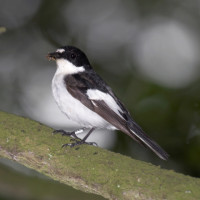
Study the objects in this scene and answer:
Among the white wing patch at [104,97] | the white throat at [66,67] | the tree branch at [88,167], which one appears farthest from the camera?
the white throat at [66,67]

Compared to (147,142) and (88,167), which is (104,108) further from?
(88,167)

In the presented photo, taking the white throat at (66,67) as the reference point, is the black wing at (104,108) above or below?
below

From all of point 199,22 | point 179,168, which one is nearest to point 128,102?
point 179,168

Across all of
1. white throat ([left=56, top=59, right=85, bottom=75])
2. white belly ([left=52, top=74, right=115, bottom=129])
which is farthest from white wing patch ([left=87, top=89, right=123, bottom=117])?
white throat ([left=56, top=59, right=85, bottom=75])

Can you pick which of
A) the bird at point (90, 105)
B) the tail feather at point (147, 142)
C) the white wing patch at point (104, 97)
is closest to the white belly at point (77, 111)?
the bird at point (90, 105)

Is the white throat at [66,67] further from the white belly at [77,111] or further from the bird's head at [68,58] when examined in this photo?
the white belly at [77,111]

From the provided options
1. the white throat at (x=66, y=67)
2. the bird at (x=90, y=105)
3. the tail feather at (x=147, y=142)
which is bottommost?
the tail feather at (x=147, y=142)

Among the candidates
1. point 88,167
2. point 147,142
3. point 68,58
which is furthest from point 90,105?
point 88,167
